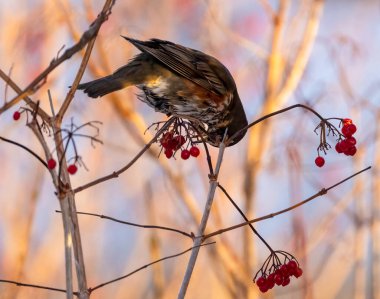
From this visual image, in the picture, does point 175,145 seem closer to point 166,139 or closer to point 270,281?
point 166,139

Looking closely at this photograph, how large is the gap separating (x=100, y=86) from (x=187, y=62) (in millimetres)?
776

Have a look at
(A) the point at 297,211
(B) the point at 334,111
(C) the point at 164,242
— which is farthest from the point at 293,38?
(C) the point at 164,242

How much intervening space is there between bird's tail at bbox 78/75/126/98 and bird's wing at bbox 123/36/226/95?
31 centimetres

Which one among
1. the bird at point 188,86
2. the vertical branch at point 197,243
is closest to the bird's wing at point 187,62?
the bird at point 188,86

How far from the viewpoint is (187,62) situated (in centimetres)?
312

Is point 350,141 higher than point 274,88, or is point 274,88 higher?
point 274,88

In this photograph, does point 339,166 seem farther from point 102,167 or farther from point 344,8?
point 344,8

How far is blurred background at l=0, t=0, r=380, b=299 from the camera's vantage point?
3.22 meters

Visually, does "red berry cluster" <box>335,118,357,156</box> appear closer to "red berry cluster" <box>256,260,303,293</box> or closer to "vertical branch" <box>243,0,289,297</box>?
"red berry cluster" <box>256,260,303,293</box>

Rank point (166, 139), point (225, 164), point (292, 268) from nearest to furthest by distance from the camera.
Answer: point (292, 268) < point (166, 139) < point (225, 164)

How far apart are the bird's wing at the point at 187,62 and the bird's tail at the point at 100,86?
308 mm

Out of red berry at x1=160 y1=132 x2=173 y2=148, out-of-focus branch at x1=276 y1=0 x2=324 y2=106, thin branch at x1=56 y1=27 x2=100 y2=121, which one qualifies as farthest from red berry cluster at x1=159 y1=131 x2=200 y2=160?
out-of-focus branch at x1=276 y1=0 x2=324 y2=106

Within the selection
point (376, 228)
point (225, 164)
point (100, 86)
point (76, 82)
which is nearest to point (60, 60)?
point (76, 82)

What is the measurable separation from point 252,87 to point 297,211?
2.40 metres
